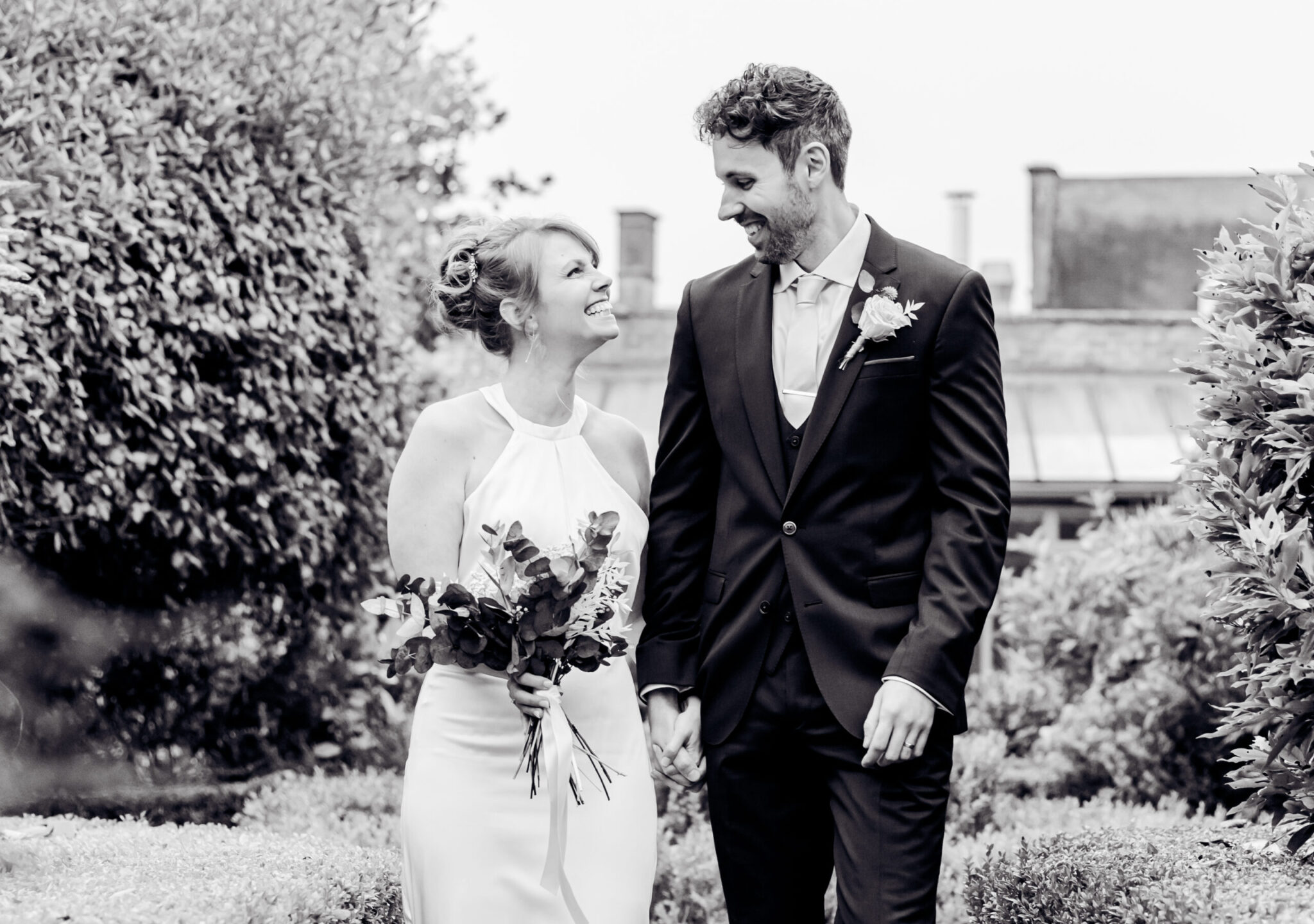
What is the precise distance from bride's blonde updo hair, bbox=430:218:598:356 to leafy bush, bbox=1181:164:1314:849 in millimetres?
1816

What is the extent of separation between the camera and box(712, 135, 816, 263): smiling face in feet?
11.5

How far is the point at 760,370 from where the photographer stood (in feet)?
11.7

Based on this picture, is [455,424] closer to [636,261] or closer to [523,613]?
[523,613]

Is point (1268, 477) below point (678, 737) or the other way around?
the other way around

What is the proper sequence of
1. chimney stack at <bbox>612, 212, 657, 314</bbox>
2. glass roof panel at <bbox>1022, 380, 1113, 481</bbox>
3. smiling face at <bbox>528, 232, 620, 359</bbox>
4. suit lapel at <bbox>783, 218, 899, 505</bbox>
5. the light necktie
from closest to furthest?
suit lapel at <bbox>783, 218, 899, 505</bbox> < the light necktie < smiling face at <bbox>528, 232, 620, 359</bbox> < glass roof panel at <bbox>1022, 380, 1113, 481</bbox> < chimney stack at <bbox>612, 212, 657, 314</bbox>

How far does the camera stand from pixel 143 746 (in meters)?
6.37

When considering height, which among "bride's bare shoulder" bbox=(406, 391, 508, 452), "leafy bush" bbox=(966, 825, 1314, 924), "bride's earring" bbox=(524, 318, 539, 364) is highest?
"bride's earring" bbox=(524, 318, 539, 364)

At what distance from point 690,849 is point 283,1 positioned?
→ 3952mm

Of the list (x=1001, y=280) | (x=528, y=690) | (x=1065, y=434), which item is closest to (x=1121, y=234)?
(x=1001, y=280)

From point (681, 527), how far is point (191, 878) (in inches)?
61.5

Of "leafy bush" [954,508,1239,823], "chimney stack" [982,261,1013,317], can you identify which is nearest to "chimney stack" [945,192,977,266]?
"chimney stack" [982,261,1013,317]

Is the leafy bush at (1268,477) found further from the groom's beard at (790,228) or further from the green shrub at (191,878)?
the green shrub at (191,878)

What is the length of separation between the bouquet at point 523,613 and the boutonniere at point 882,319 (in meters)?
0.74

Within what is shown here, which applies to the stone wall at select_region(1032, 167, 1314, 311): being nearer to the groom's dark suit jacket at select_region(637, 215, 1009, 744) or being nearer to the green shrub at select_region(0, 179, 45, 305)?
the green shrub at select_region(0, 179, 45, 305)
